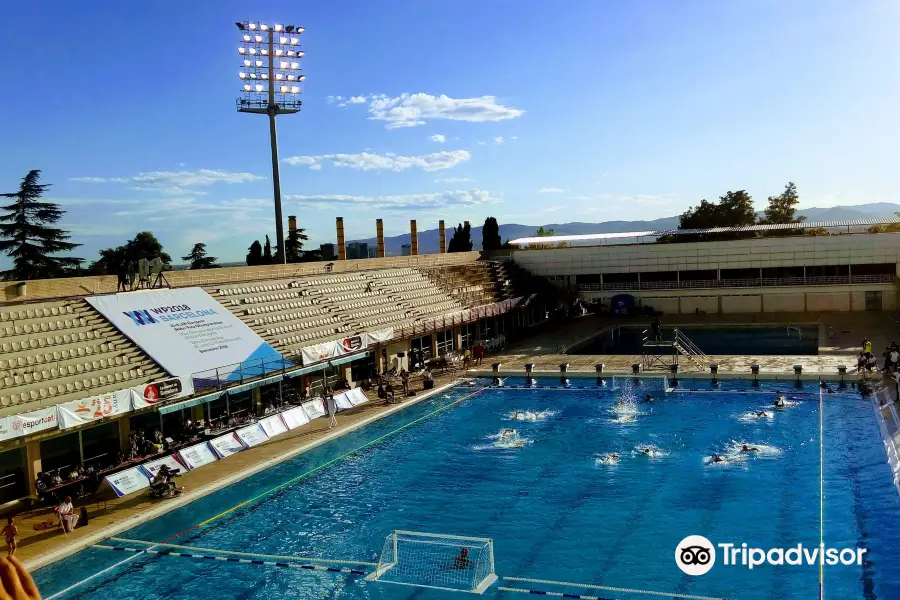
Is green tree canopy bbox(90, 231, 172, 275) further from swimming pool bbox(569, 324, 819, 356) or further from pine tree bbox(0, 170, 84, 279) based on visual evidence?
swimming pool bbox(569, 324, 819, 356)

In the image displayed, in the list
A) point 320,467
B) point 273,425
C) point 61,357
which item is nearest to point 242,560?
point 320,467

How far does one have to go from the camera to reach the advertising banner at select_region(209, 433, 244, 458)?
24.1 m

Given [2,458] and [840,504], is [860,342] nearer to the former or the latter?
[840,504]

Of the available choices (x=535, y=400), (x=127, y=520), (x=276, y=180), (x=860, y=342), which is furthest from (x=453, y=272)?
(x=127, y=520)

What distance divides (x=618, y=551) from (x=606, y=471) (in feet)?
18.8

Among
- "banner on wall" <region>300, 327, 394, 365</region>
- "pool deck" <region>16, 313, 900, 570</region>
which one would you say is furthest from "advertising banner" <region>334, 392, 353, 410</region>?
"banner on wall" <region>300, 327, 394, 365</region>

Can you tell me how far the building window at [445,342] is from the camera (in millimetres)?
43750

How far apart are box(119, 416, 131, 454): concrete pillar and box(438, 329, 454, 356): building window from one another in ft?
73.9

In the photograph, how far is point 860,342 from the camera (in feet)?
135

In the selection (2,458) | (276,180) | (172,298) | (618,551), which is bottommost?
(618,551)

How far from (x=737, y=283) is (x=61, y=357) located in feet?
159

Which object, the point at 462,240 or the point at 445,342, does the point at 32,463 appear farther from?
the point at 462,240

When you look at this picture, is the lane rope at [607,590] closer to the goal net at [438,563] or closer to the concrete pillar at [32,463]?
the goal net at [438,563]

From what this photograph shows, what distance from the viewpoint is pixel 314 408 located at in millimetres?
29719
